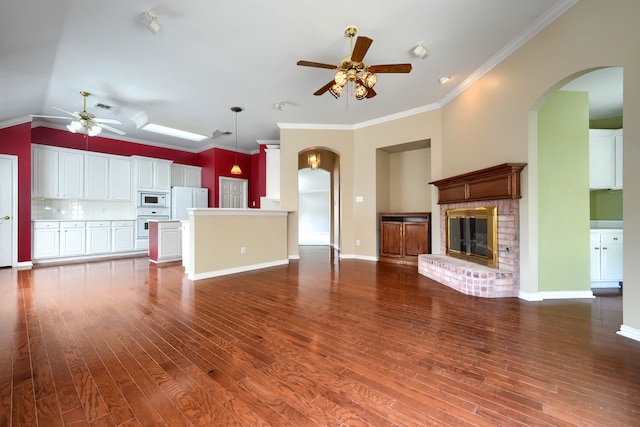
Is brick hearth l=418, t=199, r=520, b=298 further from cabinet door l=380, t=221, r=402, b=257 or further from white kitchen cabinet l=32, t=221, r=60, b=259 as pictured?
white kitchen cabinet l=32, t=221, r=60, b=259

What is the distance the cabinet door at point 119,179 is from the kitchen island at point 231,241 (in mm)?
3548

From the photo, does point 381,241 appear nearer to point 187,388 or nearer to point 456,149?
point 456,149

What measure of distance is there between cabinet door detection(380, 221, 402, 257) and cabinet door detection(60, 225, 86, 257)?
21.8 ft

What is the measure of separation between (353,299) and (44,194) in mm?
7006

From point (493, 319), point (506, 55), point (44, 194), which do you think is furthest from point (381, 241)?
point (44, 194)

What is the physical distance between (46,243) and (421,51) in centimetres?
771

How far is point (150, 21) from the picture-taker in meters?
2.71

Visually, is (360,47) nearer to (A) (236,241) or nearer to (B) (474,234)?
(B) (474,234)

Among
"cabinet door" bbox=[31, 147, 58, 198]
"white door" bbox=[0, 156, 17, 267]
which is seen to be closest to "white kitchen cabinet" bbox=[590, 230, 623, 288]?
"white door" bbox=[0, 156, 17, 267]

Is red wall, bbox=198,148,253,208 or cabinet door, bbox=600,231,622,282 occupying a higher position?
red wall, bbox=198,148,253,208

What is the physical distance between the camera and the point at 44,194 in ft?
19.1

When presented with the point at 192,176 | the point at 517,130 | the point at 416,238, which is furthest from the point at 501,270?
the point at 192,176

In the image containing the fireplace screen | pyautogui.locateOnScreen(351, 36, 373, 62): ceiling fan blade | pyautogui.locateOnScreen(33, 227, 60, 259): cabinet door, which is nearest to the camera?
pyautogui.locateOnScreen(351, 36, 373, 62): ceiling fan blade

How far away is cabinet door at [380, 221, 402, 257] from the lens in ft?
18.1
